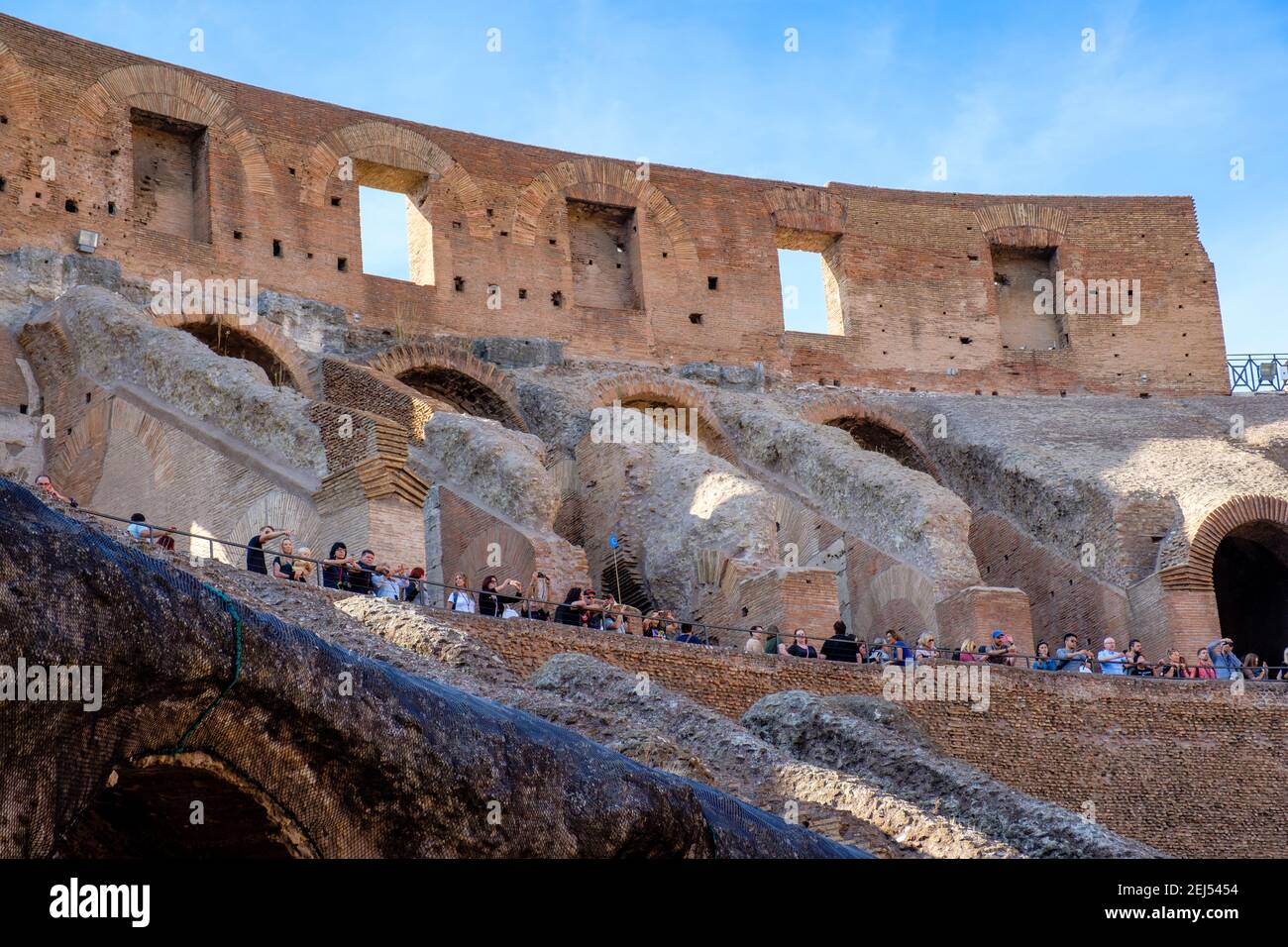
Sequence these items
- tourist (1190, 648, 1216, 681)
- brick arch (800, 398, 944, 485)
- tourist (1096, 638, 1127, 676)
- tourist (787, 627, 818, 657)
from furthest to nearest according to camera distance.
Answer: brick arch (800, 398, 944, 485) → tourist (1190, 648, 1216, 681) → tourist (1096, 638, 1127, 676) → tourist (787, 627, 818, 657)

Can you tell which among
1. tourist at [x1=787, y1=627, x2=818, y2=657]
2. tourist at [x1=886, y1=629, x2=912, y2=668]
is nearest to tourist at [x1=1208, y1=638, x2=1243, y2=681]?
tourist at [x1=886, y1=629, x2=912, y2=668]

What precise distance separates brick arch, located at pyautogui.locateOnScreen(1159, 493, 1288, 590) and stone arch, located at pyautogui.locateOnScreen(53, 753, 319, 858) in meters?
17.2

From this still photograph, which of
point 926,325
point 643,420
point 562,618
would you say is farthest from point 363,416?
point 926,325

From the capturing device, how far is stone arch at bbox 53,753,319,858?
20.5 ft

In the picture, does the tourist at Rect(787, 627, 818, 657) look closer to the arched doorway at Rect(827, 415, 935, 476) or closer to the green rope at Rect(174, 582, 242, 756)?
the green rope at Rect(174, 582, 242, 756)

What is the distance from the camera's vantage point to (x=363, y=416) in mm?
17406

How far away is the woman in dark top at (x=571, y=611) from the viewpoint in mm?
16447

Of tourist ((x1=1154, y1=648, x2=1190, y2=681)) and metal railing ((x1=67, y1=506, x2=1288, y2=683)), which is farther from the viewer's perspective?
tourist ((x1=1154, y1=648, x2=1190, y2=681))

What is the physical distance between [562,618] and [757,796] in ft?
18.3

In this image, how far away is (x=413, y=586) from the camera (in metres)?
15.6

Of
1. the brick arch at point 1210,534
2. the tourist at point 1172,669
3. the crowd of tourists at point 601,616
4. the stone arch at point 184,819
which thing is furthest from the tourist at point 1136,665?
the stone arch at point 184,819

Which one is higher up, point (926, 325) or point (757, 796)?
point (926, 325)

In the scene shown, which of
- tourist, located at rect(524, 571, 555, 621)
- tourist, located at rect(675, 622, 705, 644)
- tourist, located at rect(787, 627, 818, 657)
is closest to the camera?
tourist, located at rect(524, 571, 555, 621)

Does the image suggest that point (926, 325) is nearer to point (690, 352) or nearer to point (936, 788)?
point (690, 352)
